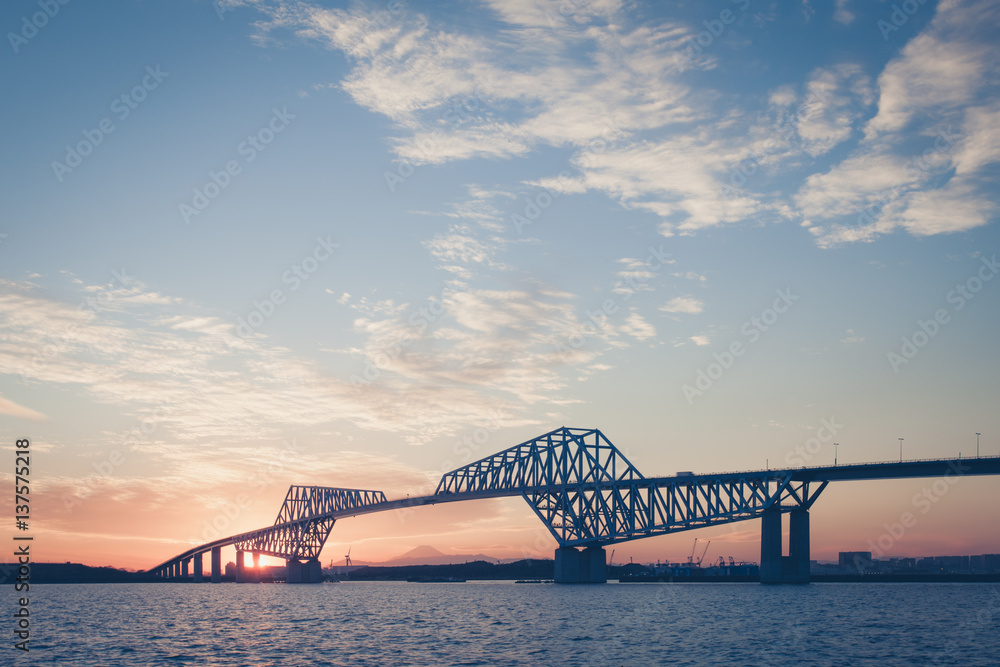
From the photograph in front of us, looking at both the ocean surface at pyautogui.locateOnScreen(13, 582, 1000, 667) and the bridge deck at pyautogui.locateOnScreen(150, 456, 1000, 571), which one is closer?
the ocean surface at pyautogui.locateOnScreen(13, 582, 1000, 667)

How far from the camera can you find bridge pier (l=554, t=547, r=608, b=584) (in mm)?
147000

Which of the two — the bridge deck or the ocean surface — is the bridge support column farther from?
the ocean surface

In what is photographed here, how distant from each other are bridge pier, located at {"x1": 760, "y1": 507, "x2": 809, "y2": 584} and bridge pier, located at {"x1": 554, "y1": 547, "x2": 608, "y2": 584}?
3345 cm

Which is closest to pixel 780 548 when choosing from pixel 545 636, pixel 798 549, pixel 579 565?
pixel 798 549

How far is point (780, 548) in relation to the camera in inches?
4806

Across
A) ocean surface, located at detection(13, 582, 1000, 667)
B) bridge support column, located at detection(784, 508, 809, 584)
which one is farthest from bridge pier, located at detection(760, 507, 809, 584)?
ocean surface, located at detection(13, 582, 1000, 667)

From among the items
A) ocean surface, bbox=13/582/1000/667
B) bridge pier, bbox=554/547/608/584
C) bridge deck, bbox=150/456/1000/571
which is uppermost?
bridge deck, bbox=150/456/1000/571

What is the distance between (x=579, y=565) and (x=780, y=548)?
127 feet

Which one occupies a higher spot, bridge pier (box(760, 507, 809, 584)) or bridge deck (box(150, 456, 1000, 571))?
bridge deck (box(150, 456, 1000, 571))

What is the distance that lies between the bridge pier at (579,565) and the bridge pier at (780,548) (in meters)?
33.5

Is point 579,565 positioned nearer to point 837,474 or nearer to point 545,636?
point 837,474

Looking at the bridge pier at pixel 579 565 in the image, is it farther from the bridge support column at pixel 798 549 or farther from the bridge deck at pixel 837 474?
the bridge support column at pixel 798 549

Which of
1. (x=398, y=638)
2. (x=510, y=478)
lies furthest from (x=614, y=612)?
(x=510, y=478)

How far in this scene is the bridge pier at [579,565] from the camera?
482 ft
